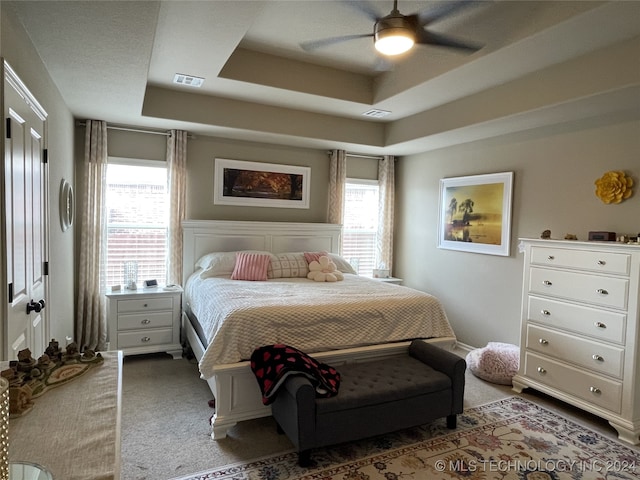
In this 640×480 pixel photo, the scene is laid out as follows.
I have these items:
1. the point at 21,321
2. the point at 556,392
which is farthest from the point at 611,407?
the point at 21,321

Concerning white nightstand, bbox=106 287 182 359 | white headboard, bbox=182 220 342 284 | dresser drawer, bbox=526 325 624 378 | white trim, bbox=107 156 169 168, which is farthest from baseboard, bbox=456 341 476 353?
white trim, bbox=107 156 169 168

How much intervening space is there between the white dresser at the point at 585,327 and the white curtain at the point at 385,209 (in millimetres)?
2392

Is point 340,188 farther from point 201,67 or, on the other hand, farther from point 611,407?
point 611,407

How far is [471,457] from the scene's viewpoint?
2553mm

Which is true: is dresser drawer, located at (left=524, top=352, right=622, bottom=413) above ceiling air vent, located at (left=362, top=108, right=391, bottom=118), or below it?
below

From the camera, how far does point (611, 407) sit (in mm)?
2914

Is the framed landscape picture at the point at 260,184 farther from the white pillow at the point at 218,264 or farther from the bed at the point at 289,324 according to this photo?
the bed at the point at 289,324

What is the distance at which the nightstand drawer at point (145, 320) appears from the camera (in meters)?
4.02

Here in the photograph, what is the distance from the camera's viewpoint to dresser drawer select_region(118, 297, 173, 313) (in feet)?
13.1

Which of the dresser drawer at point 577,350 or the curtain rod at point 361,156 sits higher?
the curtain rod at point 361,156

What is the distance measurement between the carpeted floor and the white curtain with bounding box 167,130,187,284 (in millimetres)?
1169

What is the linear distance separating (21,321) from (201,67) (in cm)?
229

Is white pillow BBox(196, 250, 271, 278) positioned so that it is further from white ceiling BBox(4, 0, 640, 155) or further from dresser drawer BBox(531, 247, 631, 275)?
dresser drawer BBox(531, 247, 631, 275)

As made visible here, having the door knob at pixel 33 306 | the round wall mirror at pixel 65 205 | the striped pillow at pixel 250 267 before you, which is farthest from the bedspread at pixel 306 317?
the round wall mirror at pixel 65 205
